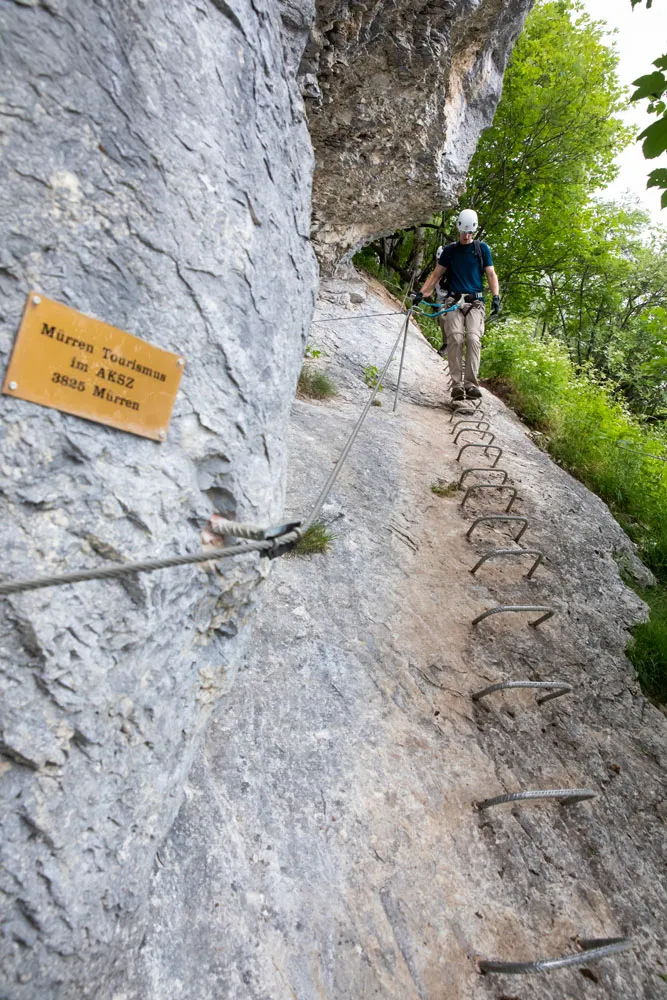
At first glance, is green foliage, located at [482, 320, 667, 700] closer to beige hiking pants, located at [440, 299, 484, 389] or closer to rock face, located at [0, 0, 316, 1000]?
beige hiking pants, located at [440, 299, 484, 389]

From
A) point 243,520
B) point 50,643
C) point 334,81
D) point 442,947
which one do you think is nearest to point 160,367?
point 243,520

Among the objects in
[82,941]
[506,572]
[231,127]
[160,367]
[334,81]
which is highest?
[334,81]

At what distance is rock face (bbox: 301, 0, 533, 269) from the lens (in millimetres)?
6344

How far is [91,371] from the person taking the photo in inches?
71.7

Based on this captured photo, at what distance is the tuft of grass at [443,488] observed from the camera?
6.00 meters

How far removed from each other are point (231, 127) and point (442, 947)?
11.2ft

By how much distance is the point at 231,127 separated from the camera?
2.31m

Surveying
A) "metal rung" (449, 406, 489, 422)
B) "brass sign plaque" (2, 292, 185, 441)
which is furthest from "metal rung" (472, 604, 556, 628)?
"metal rung" (449, 406, 489, 422)

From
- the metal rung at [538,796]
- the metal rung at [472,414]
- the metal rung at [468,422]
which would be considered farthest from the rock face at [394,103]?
the metal rung at [538,796]

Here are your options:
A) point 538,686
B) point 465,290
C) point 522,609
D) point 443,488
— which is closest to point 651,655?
point 522,609

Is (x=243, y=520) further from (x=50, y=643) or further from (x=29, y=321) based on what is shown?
(x=29, y=321)

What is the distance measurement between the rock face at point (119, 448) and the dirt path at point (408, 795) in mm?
373

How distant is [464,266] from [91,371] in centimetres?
759

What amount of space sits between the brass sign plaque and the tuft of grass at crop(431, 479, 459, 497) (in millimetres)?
4227
